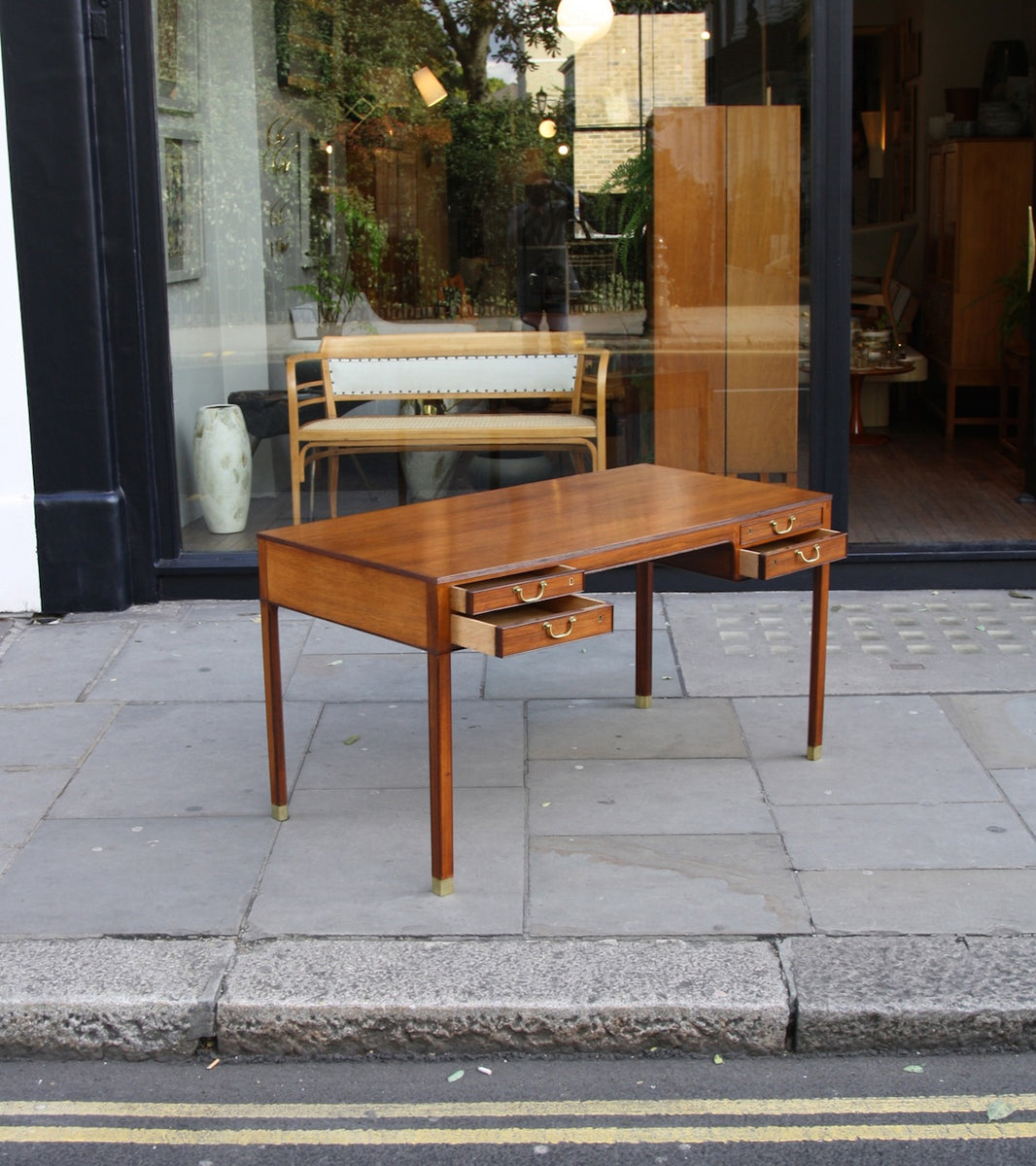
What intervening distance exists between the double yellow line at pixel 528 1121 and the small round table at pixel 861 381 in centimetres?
748

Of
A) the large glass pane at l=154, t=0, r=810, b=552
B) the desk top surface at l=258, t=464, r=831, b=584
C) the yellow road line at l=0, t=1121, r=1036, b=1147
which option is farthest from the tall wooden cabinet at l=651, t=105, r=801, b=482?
the yellow road line at l=0, t=1121, r=1036, b=1147

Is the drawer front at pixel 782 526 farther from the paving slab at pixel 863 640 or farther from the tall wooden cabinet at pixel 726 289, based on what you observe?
the tall wooden cabinet at pixel 726 289

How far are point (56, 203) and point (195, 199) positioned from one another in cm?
74

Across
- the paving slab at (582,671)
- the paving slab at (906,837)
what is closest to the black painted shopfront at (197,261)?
the paving slab at (582,671)

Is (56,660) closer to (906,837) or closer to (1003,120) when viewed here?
(906,837)

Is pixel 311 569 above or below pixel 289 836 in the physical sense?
above

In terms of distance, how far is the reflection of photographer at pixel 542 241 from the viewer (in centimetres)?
663

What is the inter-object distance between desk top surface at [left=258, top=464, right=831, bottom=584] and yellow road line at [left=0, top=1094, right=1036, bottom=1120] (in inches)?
47.7

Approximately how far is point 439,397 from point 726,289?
146 centimetres

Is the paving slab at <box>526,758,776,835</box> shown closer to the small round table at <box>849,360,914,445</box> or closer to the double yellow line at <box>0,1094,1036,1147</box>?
the double yellow line at <box>0,1094,1036,1147</box>

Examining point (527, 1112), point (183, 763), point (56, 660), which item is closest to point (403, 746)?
point (183, 763)

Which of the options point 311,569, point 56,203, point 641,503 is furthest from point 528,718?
point 56,203

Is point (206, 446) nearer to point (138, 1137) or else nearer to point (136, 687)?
point (136, 687)

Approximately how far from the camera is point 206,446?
23.2ft
